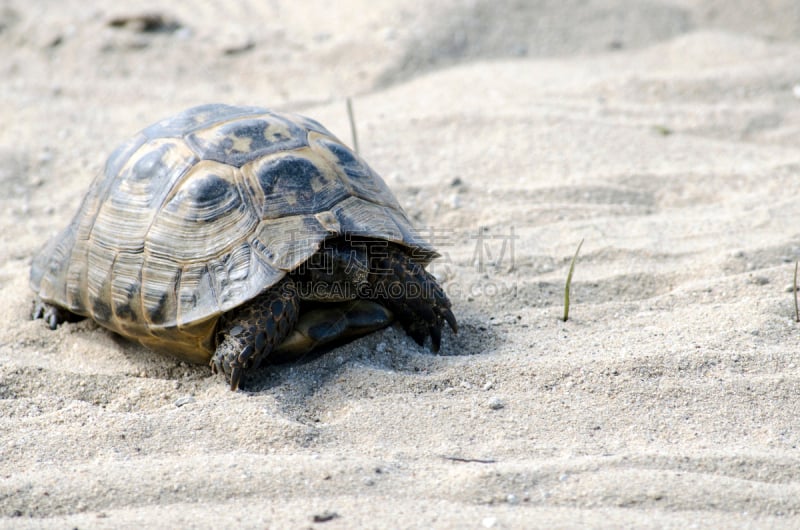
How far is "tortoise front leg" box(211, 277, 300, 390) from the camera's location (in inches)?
113

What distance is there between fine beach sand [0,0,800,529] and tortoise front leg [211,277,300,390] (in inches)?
4.5

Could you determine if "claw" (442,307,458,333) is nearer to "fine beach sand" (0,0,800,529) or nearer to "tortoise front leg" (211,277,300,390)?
"fine beach sand" (0,0,800,529)

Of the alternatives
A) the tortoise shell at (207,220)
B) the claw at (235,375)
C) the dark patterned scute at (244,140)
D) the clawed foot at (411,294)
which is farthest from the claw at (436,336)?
the dark patterned scute at (244,140)

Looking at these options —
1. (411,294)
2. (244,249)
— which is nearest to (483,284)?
(411,294)

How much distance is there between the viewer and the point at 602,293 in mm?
3568

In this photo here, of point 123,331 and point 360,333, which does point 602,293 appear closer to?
point 360,333

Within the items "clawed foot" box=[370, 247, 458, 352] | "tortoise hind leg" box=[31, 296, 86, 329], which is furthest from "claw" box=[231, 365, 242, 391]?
"tortoise hind leg" box=[31, 296, 86, 329]

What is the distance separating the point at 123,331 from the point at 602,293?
6.44ft

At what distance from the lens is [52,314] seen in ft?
11.6

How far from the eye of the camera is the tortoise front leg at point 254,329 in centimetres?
288

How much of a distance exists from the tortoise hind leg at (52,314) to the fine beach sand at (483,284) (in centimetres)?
5

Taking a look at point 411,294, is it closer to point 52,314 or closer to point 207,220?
point 207,220

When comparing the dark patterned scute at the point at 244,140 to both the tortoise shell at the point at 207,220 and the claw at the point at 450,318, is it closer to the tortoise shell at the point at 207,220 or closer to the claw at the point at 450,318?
the tortoise shell at the point at 207,220

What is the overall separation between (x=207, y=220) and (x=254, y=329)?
1.50 feet
